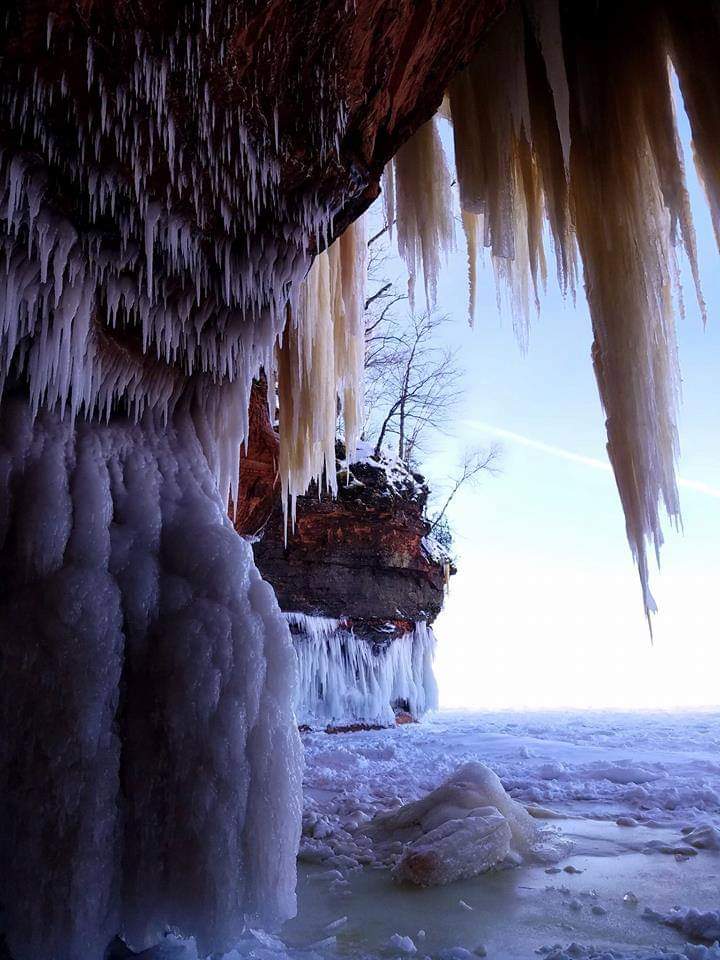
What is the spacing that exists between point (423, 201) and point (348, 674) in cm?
679

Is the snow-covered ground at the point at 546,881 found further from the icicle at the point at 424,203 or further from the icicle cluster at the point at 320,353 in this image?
the icicle at the point at 424,203

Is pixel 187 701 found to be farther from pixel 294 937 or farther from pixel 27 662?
pixel 294 937

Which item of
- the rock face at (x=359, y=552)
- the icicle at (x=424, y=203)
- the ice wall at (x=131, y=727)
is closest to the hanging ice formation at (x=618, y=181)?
the icicle at (x=424, y=203)

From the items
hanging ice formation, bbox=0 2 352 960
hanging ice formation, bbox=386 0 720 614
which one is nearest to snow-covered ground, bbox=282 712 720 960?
hanging ice formation, bbox=0 2 352 960

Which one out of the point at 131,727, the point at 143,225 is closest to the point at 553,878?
the point at 131,727

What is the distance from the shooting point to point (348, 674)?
339 inches

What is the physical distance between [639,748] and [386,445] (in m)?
7.90

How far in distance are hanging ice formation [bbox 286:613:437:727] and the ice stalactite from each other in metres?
6.07

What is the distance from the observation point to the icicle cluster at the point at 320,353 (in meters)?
3.04

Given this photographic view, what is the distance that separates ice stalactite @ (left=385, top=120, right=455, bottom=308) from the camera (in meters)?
3.14

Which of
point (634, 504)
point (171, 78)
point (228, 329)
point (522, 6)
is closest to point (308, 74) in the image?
point (171, 78)

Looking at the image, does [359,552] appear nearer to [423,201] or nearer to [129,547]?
[423,201]

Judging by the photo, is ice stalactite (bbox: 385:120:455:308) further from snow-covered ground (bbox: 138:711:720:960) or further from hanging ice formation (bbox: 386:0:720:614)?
snow-covered ground (bbox: 138:711:720:960)

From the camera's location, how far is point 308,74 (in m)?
1.67
